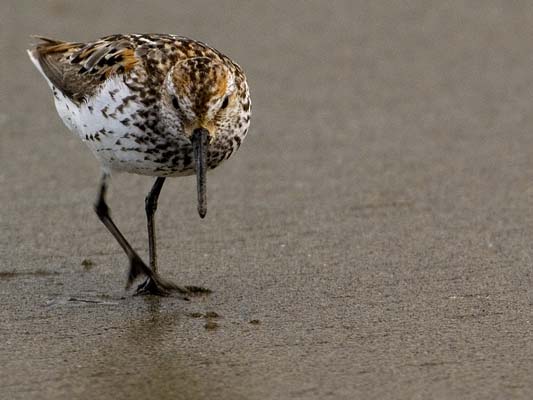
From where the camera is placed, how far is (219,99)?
5492 mm

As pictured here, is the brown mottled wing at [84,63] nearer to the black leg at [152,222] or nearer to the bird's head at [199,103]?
the bird's head at [199,103]

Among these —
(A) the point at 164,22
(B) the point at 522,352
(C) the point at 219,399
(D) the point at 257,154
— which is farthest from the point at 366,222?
(A) the point at 164,22

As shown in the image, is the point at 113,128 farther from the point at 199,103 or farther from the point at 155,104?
the point at 199,103

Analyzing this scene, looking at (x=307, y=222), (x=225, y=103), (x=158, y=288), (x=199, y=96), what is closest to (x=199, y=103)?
(x=199, y=96)

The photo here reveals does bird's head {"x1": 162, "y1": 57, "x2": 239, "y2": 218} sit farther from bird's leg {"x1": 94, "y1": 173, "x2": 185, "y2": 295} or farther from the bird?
bird's leg {"x1": 94, "y1": 173, "x2": 185, "y2": 295}

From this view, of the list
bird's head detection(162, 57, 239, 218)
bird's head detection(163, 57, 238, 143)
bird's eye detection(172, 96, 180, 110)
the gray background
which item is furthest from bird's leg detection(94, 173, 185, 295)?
bird's eye detection(172, 96, 180, 110)

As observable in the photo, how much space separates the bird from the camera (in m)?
5.48

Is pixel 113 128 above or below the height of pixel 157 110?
below

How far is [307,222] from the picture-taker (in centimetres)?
689

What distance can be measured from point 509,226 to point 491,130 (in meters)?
1.68

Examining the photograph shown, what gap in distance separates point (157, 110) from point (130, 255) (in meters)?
0.94

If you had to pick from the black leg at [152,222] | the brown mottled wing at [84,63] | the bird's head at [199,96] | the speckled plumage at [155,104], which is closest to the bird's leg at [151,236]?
the black leg at [152,222]

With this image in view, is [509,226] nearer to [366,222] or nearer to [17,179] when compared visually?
[366,222]

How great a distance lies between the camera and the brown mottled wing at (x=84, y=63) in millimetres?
5926
